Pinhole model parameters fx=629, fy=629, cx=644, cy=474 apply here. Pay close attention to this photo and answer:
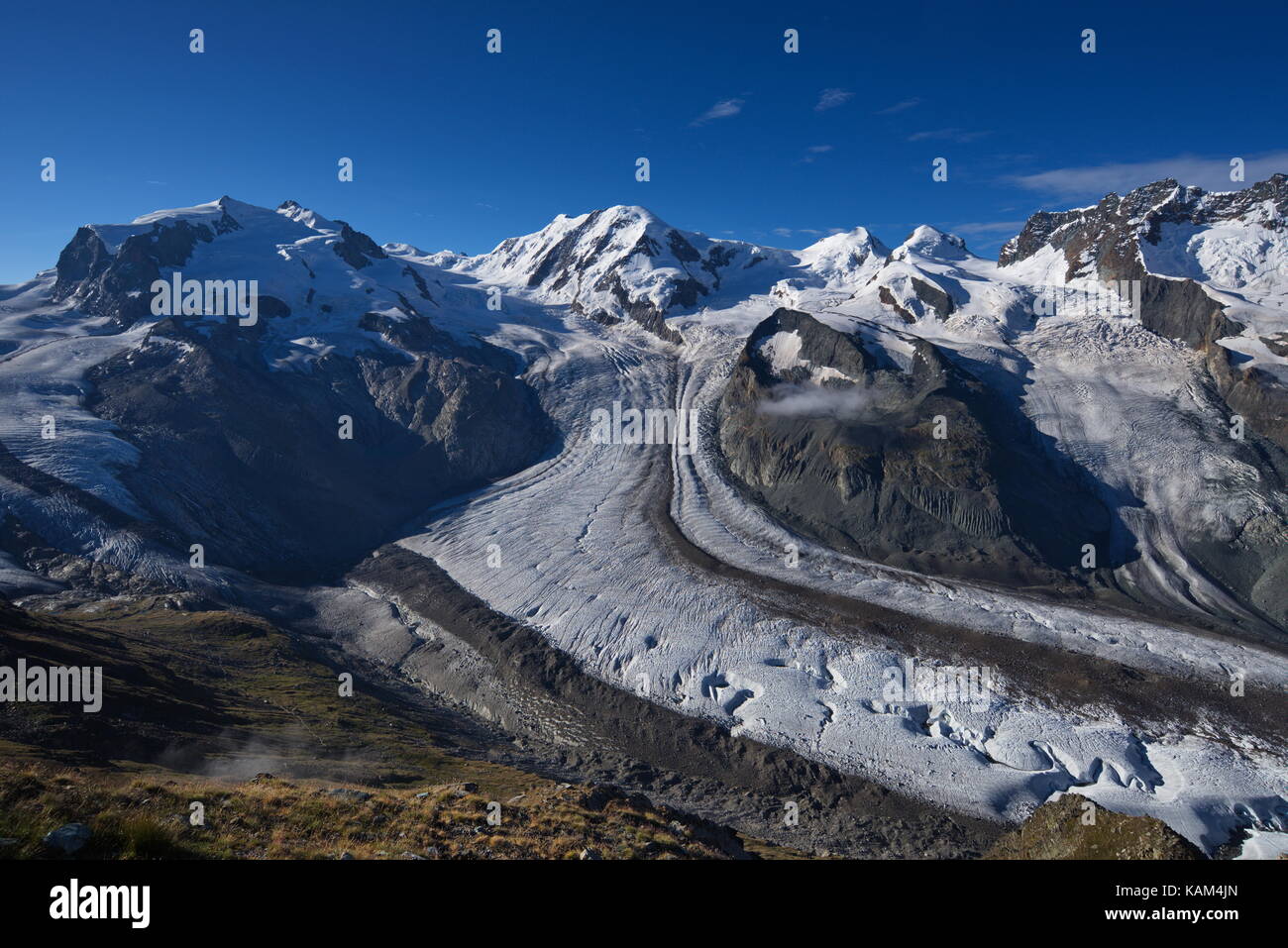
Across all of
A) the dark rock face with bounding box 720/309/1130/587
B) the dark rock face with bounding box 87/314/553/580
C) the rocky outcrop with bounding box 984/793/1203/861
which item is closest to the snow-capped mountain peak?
the dark rock face with bounding box 720/309/1130/587

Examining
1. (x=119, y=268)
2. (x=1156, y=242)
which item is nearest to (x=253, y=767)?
(x=119, y=268)

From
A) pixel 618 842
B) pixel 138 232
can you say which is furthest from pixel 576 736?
pixel 138 232

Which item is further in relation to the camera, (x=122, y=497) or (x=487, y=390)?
(x=487, y=390)

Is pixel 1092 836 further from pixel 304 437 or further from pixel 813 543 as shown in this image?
pixel 304 437

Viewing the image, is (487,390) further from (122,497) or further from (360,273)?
(360,273)

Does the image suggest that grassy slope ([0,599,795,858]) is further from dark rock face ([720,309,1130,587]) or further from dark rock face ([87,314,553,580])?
dark rock face ([720,309,1130,587])
